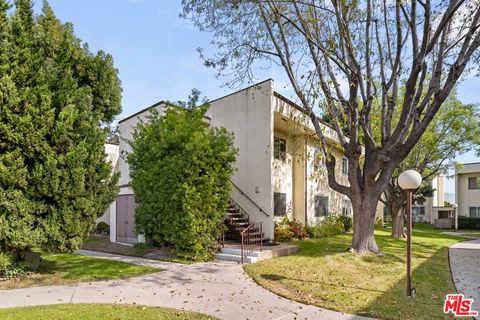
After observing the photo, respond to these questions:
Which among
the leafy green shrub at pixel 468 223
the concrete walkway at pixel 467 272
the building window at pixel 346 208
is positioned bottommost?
the leafy green shrub at pixel 468 223

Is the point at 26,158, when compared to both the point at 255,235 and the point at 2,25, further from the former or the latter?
the point at 255,235

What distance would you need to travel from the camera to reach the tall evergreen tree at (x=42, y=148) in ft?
24.3

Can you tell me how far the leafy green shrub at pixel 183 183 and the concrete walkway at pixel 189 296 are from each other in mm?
2010

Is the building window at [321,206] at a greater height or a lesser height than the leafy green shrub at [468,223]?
greater

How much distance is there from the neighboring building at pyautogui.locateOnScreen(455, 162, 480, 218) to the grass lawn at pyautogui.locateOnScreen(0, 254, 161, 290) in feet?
116

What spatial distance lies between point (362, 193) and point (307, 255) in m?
2.72

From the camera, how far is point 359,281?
809 centimetres

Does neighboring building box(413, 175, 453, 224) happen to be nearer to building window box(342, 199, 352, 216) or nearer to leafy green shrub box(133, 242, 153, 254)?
building window box(342, 199, 352, 216)

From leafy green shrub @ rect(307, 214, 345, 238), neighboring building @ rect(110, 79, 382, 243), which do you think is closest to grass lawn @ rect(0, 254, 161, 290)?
neighboring building @ rect(110, 79, 382, 243)

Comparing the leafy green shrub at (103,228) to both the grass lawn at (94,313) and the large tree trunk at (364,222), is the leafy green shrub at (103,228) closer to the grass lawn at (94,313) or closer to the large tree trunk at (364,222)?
the grass lawn at (94,313)

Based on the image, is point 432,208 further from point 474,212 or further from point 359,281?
point 359,281

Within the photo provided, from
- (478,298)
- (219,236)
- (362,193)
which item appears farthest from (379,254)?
(219,236)

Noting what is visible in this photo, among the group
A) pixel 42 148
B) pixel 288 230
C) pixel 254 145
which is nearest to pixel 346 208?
pixel 288 230

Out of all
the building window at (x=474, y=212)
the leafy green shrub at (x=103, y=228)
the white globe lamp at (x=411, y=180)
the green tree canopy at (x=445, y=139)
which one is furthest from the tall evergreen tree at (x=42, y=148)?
the building window at (x=474, y=212)
